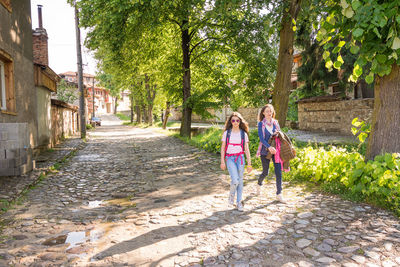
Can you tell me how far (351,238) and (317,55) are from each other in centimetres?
1425

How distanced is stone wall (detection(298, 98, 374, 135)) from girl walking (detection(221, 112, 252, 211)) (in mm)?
11074

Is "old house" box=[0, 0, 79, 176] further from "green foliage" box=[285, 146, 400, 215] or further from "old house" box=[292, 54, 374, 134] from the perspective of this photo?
"old house" box=[292, 54, 374, 134]

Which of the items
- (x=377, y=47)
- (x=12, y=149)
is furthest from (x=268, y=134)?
(x=12, y=149)

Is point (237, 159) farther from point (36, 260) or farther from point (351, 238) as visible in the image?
point (36, 260)

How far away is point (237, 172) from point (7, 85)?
24.7 ft

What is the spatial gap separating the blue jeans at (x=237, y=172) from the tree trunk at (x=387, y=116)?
265 cm

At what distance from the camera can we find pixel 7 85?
28.4 ft

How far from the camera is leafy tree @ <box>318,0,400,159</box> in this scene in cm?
389

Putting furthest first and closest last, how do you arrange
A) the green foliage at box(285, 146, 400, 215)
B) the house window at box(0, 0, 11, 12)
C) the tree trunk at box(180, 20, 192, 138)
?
1. the tree trunk at box(180, 20, 192, 138)
2. the house window at box(0, 0, 11, 12)
3. the green foliage at box(285, 146, 400, 215)

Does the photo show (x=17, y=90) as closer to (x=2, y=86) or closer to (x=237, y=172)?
(x=2, y=86)

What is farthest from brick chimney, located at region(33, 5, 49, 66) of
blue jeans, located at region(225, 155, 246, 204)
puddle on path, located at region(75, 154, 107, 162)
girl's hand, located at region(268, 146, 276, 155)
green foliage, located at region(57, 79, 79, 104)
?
girl's hand, located at region(268, 146, 276, 155)

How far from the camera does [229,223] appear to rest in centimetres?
434

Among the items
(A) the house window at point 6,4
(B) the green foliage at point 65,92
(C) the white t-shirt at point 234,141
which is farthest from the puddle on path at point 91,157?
(B) the green foliage at point 65,92

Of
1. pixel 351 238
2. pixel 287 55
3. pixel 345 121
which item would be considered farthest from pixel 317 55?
pixel 351 238
